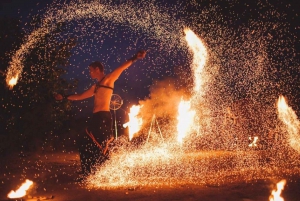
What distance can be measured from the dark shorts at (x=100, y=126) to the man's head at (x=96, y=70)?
59 cm

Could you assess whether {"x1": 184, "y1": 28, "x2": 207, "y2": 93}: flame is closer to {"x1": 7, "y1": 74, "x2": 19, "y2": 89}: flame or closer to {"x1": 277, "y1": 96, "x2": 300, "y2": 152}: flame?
{"x1": 277, "y1": 96, "x2": 300, "y2": 152}: flame

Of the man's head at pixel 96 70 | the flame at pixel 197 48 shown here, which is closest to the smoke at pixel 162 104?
the flame at pixel 197 48

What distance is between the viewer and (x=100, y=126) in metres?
4.96

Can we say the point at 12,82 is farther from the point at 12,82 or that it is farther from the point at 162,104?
the point at 162,104

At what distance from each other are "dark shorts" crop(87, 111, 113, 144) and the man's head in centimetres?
59

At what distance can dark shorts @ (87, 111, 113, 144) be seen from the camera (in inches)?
195

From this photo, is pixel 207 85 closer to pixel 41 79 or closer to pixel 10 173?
pixel 41 79

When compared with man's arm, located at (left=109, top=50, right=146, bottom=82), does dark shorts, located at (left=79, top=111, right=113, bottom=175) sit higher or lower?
lower

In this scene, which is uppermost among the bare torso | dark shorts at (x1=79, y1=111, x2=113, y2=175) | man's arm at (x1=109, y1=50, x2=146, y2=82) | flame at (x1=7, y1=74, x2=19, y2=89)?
flame at (x1=7, y1=74, x2=19, y2=89)

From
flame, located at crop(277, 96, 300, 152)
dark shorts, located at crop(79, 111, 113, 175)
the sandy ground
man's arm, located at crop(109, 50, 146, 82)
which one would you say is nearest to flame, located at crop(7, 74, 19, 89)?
the sandy ground

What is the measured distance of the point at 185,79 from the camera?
63.5 feet

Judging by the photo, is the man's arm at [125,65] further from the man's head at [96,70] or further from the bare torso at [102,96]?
the man's head at [96,70]

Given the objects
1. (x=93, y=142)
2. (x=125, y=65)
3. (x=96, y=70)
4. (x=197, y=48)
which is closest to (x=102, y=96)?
(x=96, y=70)

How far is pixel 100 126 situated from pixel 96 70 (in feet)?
2.83
